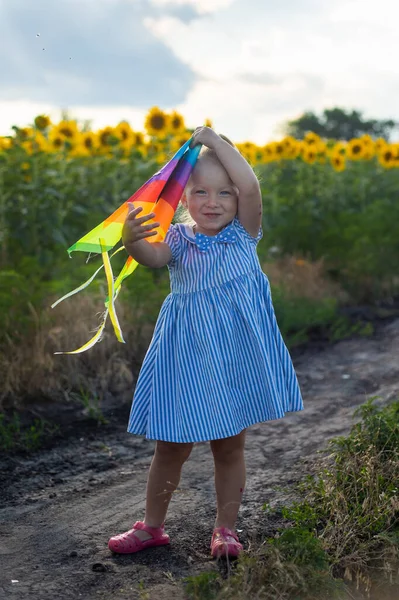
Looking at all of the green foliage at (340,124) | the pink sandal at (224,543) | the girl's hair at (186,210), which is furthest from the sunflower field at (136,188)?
the green foliage at (340,124)

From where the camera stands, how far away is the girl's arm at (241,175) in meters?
3.04

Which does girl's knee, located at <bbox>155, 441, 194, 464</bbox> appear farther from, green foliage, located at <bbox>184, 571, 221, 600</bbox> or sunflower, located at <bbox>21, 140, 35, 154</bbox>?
sunflower, located at <bbox>21, 140, 35, 154</bbox>

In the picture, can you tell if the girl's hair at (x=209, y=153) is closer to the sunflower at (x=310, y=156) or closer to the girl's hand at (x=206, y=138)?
the girl's hand at (x=206, y=138)

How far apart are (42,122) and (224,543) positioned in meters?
5.15

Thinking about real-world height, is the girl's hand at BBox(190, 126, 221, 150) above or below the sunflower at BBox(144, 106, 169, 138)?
below

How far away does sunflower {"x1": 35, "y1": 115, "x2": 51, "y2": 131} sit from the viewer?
291 inches

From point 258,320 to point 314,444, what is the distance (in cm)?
142

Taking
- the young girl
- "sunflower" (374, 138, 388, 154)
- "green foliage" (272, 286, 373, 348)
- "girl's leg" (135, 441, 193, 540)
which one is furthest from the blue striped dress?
"sunflower" (374, 138, 388, 154)

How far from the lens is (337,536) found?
10.1 feet

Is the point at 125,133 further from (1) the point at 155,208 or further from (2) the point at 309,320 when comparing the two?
(1) the point at 155,208

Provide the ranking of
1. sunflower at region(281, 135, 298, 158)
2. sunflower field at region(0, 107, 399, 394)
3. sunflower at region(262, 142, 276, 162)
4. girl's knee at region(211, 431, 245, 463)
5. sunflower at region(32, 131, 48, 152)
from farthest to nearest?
sunflower at region(262, 142, 276, 162), sunflower at region(281, 135, 298, 158), sunflower at region(32, 131, 48, 152), sunflower field at region(0, 107, 399, 394), girl's knee at region(211, 431, 245, 463)

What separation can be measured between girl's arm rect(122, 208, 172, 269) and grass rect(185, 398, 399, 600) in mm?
1020

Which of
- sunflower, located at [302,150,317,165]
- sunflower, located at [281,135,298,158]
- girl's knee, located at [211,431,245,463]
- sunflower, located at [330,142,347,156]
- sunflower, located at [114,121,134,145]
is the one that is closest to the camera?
girl's knee, located at [211,431,245,463]

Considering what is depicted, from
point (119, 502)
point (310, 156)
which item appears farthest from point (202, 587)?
point (310, 156)
